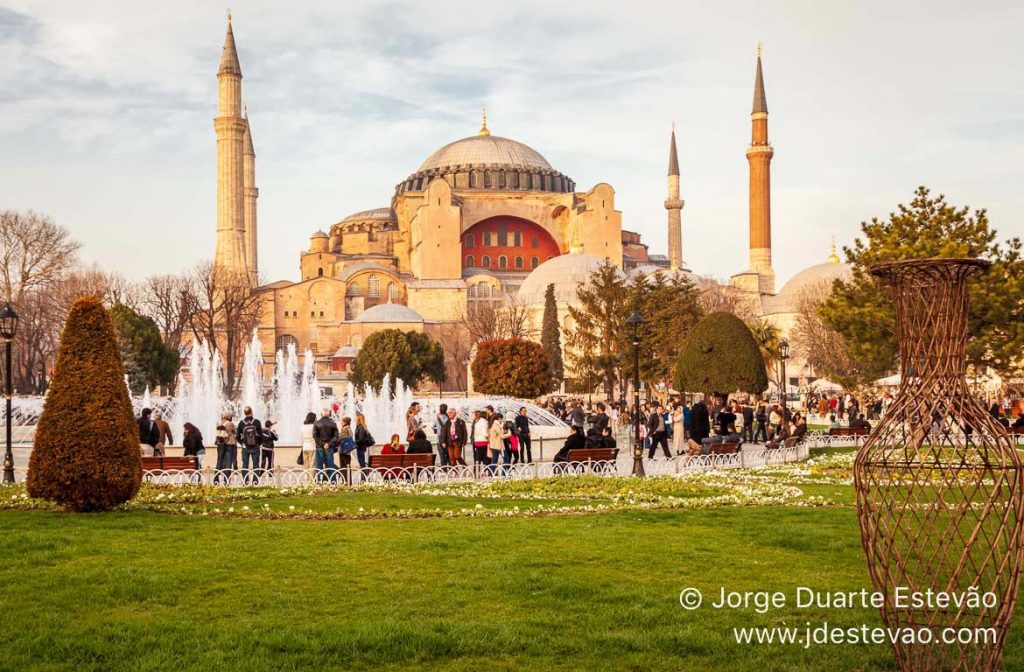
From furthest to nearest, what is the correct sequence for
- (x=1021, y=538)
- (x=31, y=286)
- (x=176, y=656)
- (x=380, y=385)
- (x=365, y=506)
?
(x=380, y=385) < (x=31, y=286) < (x=365, y=506) < (x=176, y=656) < (x=1021, y=538)

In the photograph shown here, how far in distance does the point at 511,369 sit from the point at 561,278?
20322 mm

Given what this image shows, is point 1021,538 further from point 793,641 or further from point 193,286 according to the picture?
point 193,286

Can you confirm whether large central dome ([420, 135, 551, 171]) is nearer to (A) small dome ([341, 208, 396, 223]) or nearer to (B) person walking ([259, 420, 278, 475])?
(A) small dome ([341, 208, 396, 223])

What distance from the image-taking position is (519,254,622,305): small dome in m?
51.2

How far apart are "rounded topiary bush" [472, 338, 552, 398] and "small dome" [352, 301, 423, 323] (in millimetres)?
18823

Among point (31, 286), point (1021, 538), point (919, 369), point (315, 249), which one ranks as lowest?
point (1021, 538)

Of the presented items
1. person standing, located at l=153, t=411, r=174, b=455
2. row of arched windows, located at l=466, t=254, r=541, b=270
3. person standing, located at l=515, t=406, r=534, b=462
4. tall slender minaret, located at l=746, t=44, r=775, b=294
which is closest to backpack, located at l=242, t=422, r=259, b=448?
person standing, located at l=153, t=411, r=174, b=455

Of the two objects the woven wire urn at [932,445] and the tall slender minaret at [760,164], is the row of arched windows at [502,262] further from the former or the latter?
the woven wire urn at [932,445]

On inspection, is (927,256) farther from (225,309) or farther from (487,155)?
(487,155)

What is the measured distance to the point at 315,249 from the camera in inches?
2589

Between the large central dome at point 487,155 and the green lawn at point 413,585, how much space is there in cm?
5949

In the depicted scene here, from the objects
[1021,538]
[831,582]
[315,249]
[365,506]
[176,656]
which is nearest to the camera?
[1021,538]

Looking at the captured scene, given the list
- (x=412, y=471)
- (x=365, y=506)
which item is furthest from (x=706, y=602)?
(x=412, y=471)

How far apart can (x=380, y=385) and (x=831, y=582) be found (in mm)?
32787
